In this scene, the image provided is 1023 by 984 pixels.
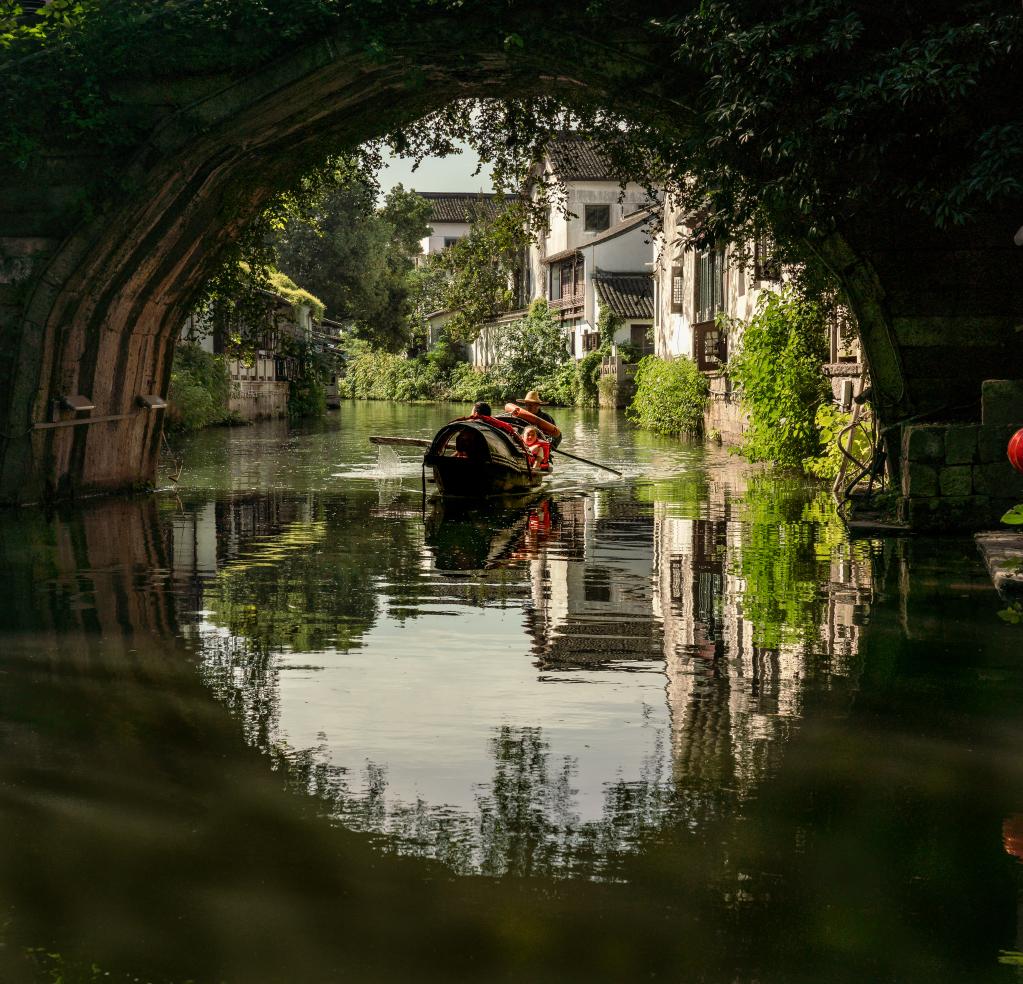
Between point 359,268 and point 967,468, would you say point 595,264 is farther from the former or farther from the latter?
point 967,468

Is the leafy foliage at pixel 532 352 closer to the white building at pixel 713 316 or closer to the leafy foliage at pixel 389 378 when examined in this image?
the leafy foliage at pixel 389 378

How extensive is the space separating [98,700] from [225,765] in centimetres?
140

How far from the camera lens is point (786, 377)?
2225cm

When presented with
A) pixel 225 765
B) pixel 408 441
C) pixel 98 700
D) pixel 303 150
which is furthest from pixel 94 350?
pixel 225 765

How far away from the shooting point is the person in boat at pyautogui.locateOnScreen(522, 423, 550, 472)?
20203mm

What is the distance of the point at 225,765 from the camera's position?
5.48 m

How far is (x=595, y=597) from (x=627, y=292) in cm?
5050

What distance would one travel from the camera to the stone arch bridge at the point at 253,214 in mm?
14484

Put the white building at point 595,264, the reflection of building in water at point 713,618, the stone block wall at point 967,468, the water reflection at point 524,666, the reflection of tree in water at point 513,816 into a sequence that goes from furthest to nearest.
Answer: the white building at point 595,264, the stone block wall at point 967,468, the reflection of building in water at point 713,618, the water reflection at point 524,666, the reflection of tree in water at point 513,816

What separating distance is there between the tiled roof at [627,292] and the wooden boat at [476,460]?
127 ft

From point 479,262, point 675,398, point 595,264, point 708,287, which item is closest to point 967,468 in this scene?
point 479,262

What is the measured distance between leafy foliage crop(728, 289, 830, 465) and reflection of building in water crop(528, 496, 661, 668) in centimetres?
706

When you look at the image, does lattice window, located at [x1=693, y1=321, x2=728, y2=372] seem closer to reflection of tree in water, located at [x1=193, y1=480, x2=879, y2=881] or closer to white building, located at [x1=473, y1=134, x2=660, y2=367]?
reflection of tree in water, located at [x1=193, y1=480, x2=879, y2=881]

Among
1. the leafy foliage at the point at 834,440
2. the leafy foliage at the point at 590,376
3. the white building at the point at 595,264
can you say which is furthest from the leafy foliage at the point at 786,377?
the leafy foliage at the point at 590,376
